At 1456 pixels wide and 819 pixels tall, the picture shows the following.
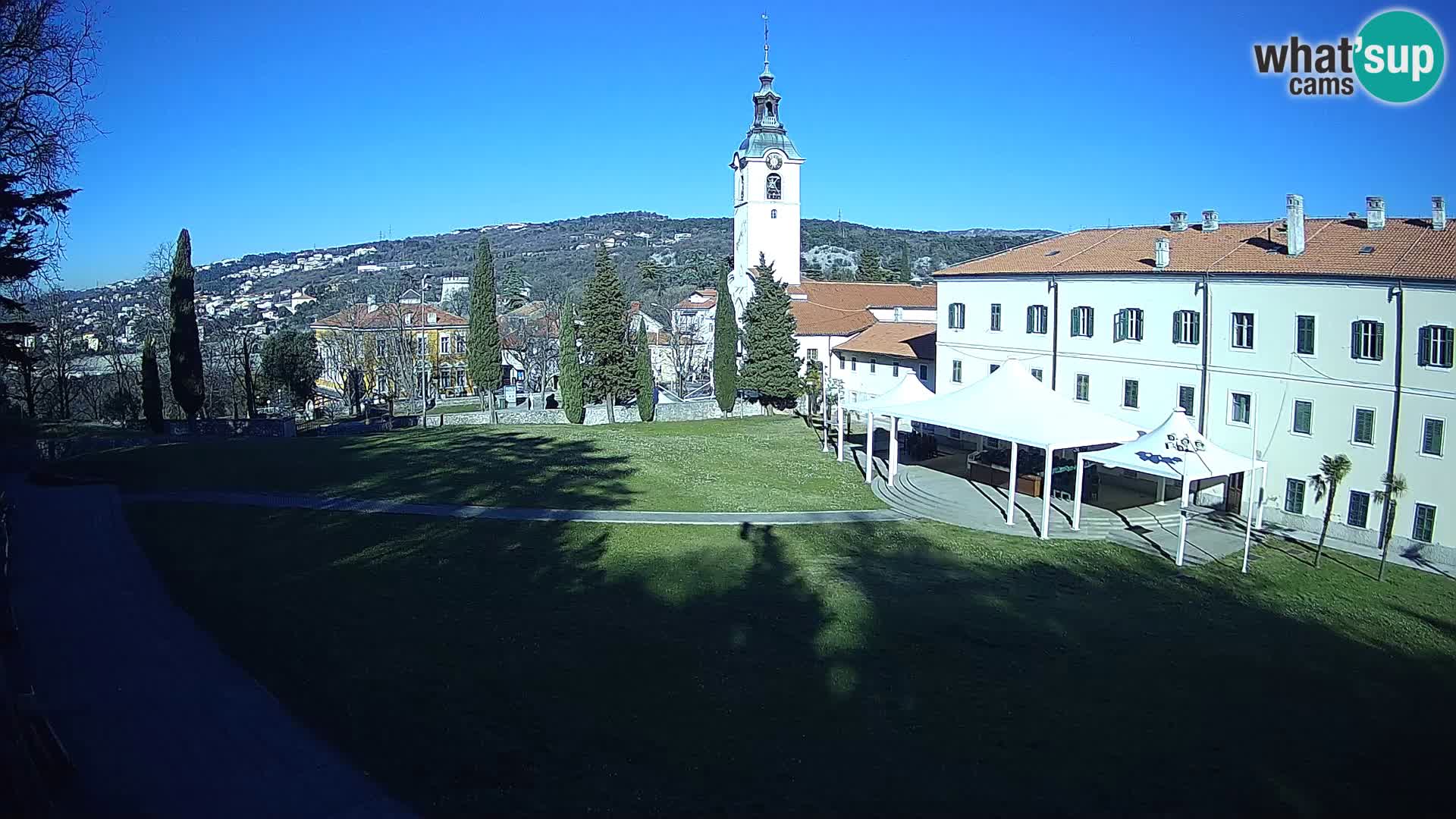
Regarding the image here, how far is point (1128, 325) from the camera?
25.7m

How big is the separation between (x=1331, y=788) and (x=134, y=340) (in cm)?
6944

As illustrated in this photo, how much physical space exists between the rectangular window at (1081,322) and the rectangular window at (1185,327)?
9.01 ft

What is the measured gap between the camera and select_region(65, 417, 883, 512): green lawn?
22.1m

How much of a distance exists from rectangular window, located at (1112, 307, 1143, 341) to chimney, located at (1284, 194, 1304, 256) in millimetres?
3912

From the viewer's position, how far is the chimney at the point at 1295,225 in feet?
75.0

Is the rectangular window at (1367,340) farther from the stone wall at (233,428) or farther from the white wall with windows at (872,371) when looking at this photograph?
the stone wall at (233,428)

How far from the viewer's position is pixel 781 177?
58.1 metres

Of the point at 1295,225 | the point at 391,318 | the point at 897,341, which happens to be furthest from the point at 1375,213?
the point at 391,318

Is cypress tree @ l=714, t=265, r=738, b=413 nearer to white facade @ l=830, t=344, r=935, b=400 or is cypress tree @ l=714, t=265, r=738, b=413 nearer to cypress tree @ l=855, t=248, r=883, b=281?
white facade @ l=830, t=344, r=935, b=400

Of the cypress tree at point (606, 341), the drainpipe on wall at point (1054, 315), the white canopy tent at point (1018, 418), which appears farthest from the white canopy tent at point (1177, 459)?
the cypress tree at point (606, 341)

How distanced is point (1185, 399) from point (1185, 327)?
1.94 m

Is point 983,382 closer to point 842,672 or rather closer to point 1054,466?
point 1054,466

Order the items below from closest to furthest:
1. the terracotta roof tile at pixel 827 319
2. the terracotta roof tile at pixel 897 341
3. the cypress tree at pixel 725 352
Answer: the terracotta roof tile at pixel 897 341 → the cypress tree at pixel 725 352 → the terracotta roof tile at pixel 827 319

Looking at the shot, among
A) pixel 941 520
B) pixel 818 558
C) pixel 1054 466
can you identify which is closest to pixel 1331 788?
pixel 818 558
